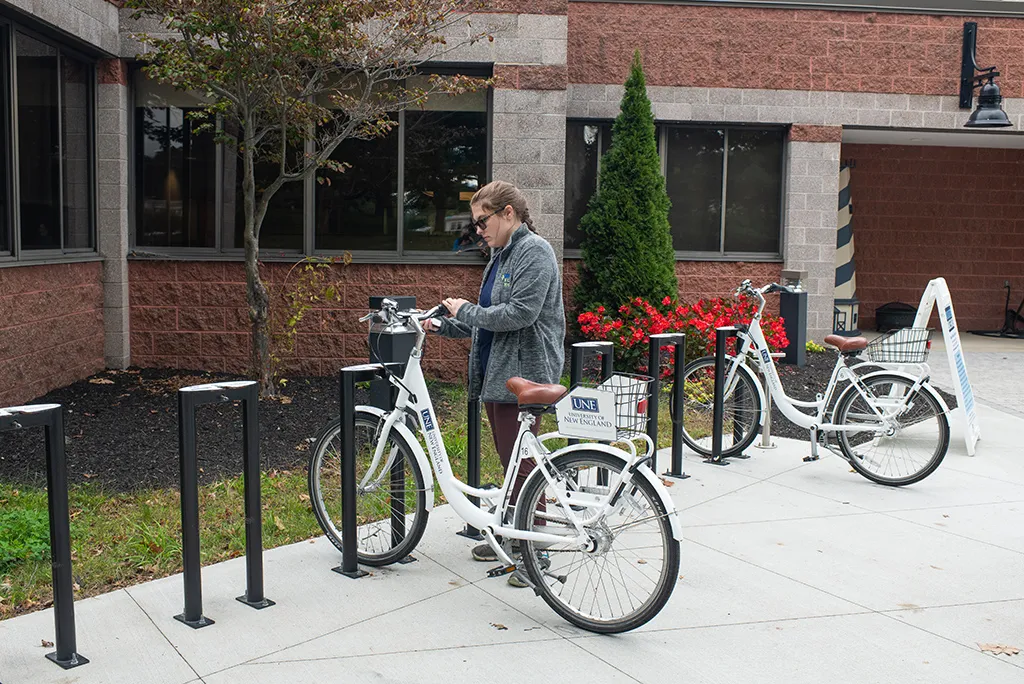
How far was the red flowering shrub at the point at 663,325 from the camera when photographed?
10.5 meters

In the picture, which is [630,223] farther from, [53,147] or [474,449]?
[474,449]

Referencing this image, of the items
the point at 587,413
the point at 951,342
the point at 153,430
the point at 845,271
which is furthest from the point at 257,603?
the point at 845,271

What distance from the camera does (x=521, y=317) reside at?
4793 mm

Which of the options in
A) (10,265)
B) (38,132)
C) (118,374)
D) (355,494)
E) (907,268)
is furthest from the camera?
(907,268)

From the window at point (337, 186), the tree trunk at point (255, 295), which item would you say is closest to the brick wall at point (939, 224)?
the window at point (337, 186)

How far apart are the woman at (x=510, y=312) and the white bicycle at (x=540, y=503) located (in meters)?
0.28

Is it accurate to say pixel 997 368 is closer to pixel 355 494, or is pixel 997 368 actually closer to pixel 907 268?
pixel 907 268

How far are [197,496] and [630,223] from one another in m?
8.13

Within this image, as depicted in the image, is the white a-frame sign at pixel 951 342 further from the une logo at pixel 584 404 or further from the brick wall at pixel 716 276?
the brick wall at pixel 716 276

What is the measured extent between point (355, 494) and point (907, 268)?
48.1ft

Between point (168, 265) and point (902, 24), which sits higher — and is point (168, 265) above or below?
below

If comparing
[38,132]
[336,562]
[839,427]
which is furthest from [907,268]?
[336,562]

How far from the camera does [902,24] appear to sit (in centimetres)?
1328

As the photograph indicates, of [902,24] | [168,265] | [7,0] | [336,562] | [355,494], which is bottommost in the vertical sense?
[336,562]
